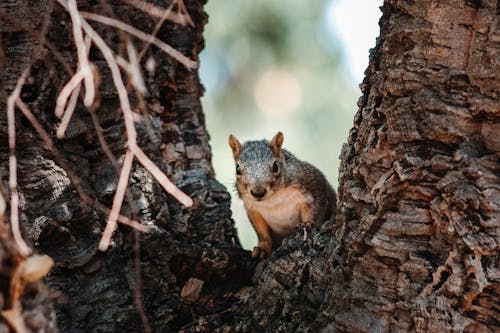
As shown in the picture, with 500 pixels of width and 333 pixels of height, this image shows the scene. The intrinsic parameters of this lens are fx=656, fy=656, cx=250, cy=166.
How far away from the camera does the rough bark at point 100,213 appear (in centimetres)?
255

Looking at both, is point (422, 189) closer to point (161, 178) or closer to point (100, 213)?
point (161, 178)

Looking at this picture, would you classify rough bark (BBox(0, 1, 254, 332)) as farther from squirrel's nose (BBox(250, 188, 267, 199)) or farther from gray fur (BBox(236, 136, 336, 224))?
gray fur (BBox(236, 136, 336, 224))

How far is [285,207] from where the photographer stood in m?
4.13

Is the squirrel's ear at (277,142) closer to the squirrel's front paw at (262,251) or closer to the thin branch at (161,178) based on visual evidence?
the squirrel's front paw at (262,251)

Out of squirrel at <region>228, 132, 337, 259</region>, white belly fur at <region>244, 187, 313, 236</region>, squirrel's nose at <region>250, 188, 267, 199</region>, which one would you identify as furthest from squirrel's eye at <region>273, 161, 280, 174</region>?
squirrel's nose at <region>250, 188, 267, 199</region>

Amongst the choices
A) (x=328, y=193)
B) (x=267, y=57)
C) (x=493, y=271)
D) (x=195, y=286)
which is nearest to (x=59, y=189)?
(x=195, y=286)

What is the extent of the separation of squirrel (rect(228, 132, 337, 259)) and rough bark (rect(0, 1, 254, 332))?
0.71 meters

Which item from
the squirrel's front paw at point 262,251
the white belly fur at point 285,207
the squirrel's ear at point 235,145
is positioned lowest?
the squirrel's front paw at point 262,251

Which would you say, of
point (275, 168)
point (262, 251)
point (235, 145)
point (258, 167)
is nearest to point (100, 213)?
point (262, 251)

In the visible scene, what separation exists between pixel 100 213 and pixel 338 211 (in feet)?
3.22

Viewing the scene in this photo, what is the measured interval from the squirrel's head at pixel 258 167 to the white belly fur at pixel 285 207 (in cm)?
10

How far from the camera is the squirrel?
3.96 metres

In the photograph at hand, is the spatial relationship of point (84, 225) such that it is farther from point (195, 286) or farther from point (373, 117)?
point (373, 117)

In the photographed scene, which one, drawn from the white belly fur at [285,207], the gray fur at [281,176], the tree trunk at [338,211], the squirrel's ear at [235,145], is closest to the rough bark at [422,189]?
the tree trunk at [338,211]
